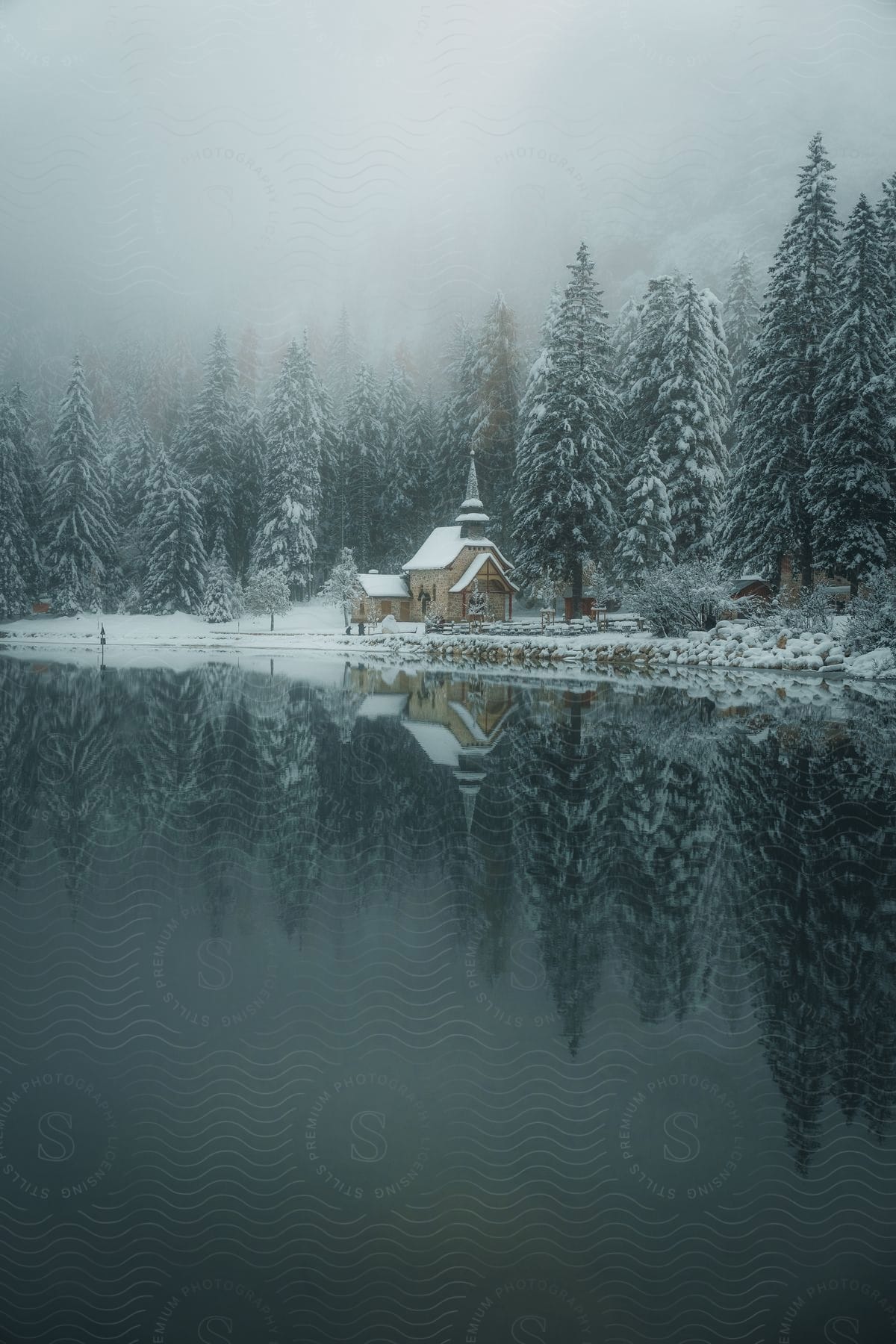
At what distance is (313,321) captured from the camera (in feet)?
142

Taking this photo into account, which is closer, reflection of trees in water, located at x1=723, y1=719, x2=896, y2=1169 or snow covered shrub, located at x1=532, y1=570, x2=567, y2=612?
reflection of trees in water, located at x1=723, y1=719, x2=896, y2=1169

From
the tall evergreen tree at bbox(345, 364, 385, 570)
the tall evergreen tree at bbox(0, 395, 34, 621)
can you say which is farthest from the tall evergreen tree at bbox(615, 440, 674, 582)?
the tall evergreen tree at bbox(0, 395, 34, 621)

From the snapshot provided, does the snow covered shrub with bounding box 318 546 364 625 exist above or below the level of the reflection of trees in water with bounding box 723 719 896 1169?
above

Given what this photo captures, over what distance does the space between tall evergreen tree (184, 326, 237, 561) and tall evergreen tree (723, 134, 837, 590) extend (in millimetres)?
27352

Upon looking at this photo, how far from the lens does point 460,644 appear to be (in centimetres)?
2653

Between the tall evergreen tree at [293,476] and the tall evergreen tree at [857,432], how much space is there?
24.8m

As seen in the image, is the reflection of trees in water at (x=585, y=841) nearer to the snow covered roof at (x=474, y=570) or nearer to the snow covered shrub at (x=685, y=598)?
the snow covered shrub at (x=685, y=598)

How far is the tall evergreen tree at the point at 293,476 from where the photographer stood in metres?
40.5

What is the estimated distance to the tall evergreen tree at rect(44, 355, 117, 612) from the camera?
37094mm

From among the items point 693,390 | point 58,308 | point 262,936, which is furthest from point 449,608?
point 262,936

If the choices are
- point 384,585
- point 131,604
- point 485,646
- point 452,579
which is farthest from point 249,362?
point 485,646

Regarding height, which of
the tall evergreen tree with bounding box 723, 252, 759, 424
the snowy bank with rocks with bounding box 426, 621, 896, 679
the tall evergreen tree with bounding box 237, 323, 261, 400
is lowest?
the snowy bank with rocks with bounding box 426, 621, 896, 679

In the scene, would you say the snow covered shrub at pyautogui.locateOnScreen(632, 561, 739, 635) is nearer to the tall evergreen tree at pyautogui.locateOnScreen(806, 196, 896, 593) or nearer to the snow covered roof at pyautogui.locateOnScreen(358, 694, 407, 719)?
the tall evergreen tree at pyautogui.locateOnScreen(806, 196, 896, 593)

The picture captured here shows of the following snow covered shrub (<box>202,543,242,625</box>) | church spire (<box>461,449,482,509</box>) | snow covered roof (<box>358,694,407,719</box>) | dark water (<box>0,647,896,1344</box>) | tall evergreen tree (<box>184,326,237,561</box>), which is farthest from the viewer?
tall evergreen tree (<box>184,326,237,561</box>)
